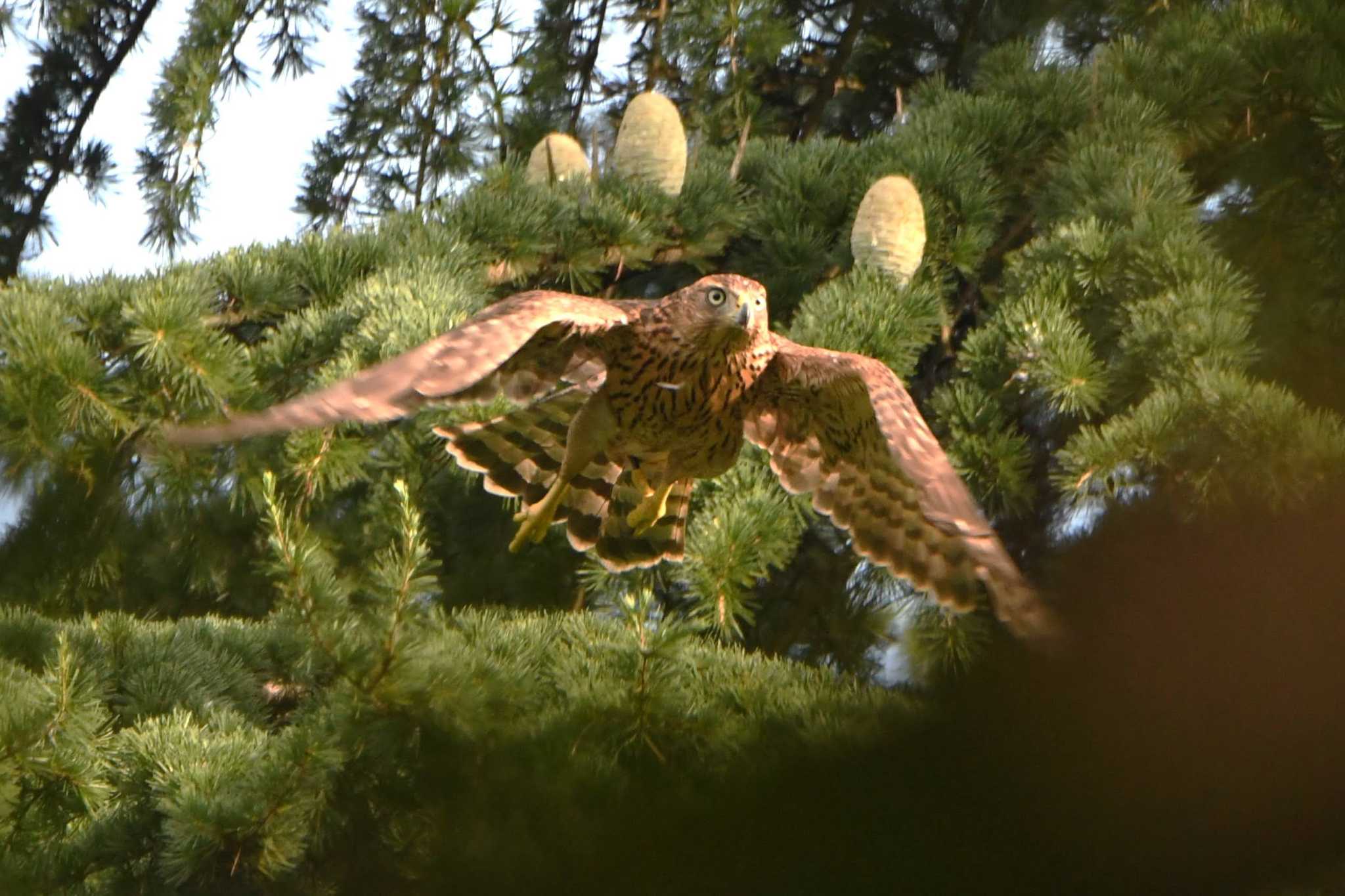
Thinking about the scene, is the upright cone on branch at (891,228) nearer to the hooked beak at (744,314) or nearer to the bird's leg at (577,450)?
the hooked beak at (744,314)

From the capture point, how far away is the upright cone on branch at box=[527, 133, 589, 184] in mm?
3428

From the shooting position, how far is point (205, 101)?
3.44 meters

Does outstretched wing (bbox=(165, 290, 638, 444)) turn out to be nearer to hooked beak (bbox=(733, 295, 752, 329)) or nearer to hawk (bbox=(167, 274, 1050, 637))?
hawk (bbox=(167, 274, 1050, 637))

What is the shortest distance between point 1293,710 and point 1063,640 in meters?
0.43

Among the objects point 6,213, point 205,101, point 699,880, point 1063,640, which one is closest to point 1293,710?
point 1063,640

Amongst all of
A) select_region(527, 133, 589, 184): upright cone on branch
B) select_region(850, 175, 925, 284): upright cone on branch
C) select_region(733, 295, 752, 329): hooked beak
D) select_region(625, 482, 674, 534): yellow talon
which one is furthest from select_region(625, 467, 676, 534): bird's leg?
select_region(527, 133, 589, 184): upright cone on branch

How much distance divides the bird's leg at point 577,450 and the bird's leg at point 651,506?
13 cm

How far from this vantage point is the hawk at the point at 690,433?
2193 mm

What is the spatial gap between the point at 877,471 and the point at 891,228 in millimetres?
574

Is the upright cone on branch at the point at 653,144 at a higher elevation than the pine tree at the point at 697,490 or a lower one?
higher

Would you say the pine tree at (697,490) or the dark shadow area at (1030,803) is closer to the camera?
the dark shadow area at (1030,803)

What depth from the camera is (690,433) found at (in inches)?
99.9

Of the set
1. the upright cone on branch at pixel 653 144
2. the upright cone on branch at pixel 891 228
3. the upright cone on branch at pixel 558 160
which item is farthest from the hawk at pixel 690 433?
the upright cone on branch at pixel 558 160

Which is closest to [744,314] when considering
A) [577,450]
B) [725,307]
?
[725,307]
